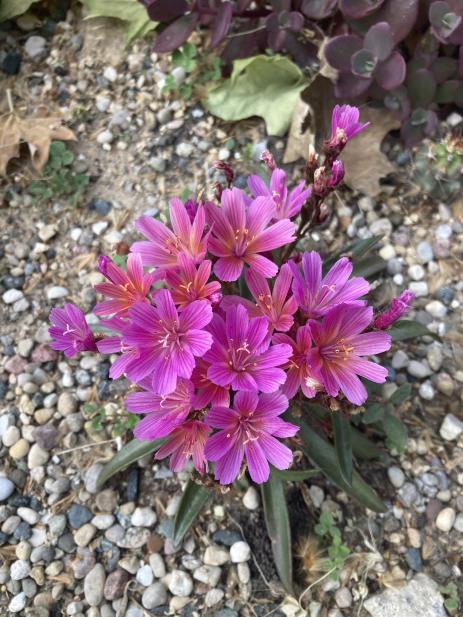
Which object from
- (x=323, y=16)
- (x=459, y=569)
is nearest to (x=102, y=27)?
(x=323, y=16)

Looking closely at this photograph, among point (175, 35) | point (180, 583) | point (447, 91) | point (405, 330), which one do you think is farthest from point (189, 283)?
point (447, 91)

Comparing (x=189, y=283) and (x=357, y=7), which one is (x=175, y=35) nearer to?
(x=357, y=7)

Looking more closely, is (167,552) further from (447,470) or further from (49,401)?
(447,470)

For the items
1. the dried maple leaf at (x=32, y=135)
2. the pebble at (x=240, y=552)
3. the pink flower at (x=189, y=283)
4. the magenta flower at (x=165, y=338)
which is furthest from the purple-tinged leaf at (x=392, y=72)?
the pebble at (x=240, y=552)

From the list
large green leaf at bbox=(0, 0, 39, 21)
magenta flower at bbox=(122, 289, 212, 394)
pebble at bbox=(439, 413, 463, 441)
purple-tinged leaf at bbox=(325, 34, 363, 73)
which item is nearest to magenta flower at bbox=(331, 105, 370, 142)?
magenta flower at bbox=(122, 289, 212, 394)

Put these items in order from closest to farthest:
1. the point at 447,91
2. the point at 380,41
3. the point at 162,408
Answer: the point at 162,408 < the point at 380,41 < the point at 447,91

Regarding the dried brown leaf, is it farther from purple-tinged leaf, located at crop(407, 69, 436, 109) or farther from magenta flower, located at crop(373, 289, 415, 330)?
magenta flower, located at crop(373, 289, 415, 330)
